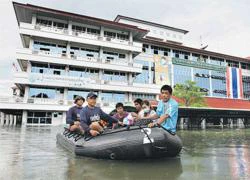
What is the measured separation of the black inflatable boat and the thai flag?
4977 centimetres

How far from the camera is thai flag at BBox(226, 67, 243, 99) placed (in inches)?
1987

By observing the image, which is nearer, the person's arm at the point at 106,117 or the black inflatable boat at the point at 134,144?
the black inflatable boat at the point at 134,144

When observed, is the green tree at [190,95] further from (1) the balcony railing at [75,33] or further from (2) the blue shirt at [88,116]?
(2) the blue shirt at [88,116]

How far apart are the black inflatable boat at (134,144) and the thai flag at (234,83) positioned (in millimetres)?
49770

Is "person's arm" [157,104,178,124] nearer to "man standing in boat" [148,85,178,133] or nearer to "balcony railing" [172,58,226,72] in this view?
"man standing in boat" [148,85,178,133]

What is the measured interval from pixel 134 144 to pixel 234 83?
5211 cm

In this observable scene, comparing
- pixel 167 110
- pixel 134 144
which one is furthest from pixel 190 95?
pixel 134 144

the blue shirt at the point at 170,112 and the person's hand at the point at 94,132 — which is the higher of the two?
the blue shirt at the point at 170,112

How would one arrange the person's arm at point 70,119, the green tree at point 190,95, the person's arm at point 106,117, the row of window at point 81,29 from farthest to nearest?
1. the green tree at point 190,95
2. the row of window at point 81,29
3. the person's arm at point 70,119
4. the person's arm at point 106,117

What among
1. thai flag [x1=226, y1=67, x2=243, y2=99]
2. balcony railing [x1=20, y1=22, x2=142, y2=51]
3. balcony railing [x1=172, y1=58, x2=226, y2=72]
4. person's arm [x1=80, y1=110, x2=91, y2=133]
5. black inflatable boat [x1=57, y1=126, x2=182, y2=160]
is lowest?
black inflatable boat [x1=57, y1=126, x2=182, y2=160]

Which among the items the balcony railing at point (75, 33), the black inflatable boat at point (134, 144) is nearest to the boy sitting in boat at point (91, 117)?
the black inflatable boat at point (134, 144)

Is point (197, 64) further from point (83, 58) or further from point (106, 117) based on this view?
point (106, 117)

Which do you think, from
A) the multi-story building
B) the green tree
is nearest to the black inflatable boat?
the multi-story building

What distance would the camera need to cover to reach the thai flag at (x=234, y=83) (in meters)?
50.5
